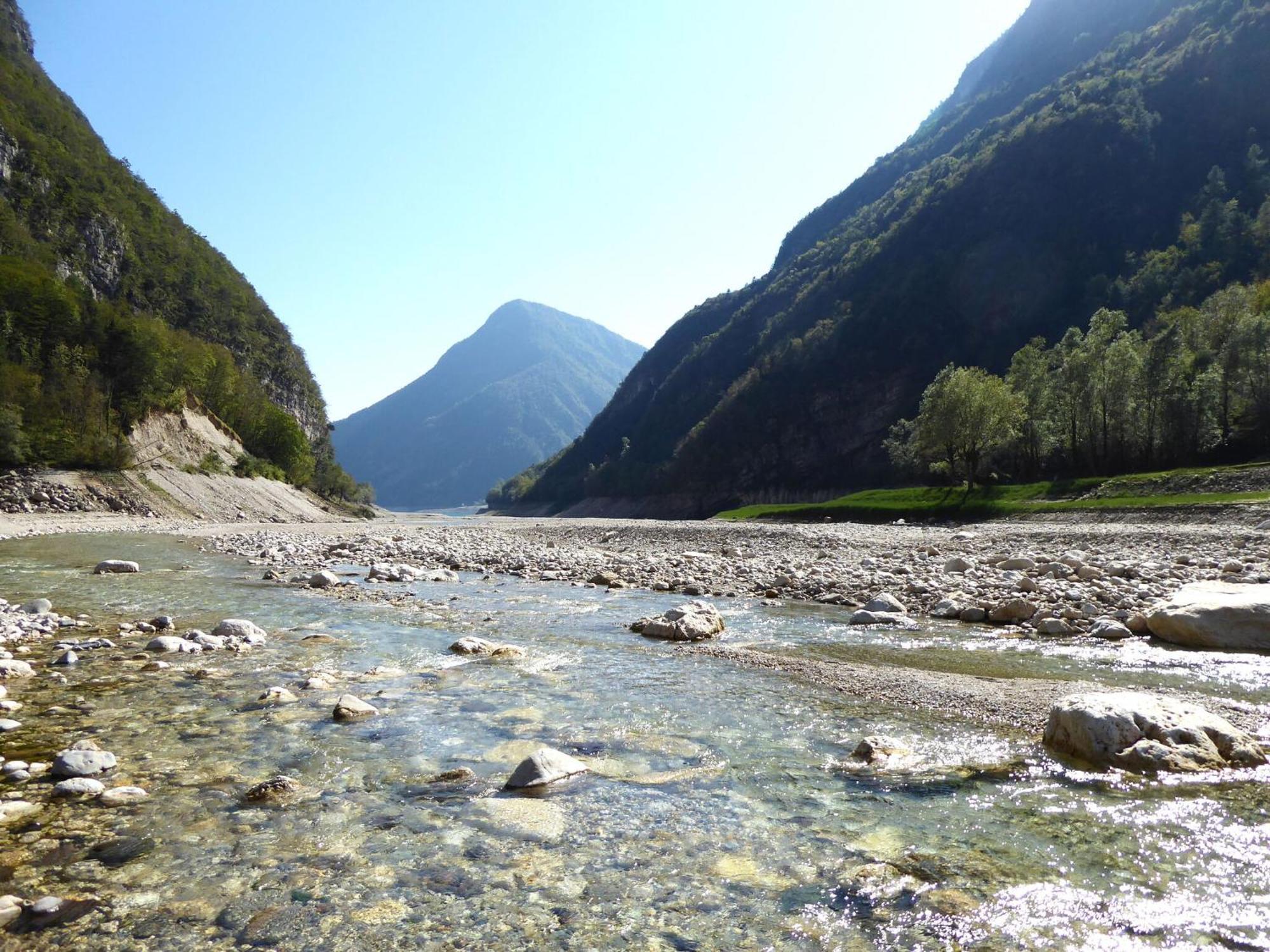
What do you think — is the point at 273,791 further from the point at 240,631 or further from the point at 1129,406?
the point at 1129,406

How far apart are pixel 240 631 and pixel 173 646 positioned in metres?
1.10

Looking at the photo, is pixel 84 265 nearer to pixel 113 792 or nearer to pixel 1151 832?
pixel 113 792

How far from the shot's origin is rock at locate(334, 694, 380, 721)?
287 inches

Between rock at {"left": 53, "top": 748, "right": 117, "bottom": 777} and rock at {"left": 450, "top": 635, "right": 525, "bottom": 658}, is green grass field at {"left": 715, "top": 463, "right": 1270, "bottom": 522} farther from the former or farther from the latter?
rock at {"left": 53, "top": 748, "right": 117, "bottom": 777}

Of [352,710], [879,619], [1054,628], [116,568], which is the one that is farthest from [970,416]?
[352,710]

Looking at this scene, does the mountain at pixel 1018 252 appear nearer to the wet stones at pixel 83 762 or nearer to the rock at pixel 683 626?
the rock at pixel 683 626

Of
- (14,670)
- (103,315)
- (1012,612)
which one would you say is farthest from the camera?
(103,315)

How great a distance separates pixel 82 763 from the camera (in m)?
5.51

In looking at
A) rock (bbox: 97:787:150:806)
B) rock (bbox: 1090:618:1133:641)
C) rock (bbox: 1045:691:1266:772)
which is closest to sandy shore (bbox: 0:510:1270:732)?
rock (bbox: 1090:618:1133:641)

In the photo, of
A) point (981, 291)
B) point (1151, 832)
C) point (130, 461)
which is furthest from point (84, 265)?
point (981, 291)

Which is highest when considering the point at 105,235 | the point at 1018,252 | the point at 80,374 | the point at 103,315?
the point at 1018,252

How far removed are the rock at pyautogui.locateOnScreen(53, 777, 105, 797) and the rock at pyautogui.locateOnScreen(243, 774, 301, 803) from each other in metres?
1.10

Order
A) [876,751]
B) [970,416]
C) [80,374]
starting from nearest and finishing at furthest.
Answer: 1. [876,751]
2. [970,416]
3. [80,374]

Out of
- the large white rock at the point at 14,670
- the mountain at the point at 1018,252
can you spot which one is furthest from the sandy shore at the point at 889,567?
the mountain at the point at 1018,252
